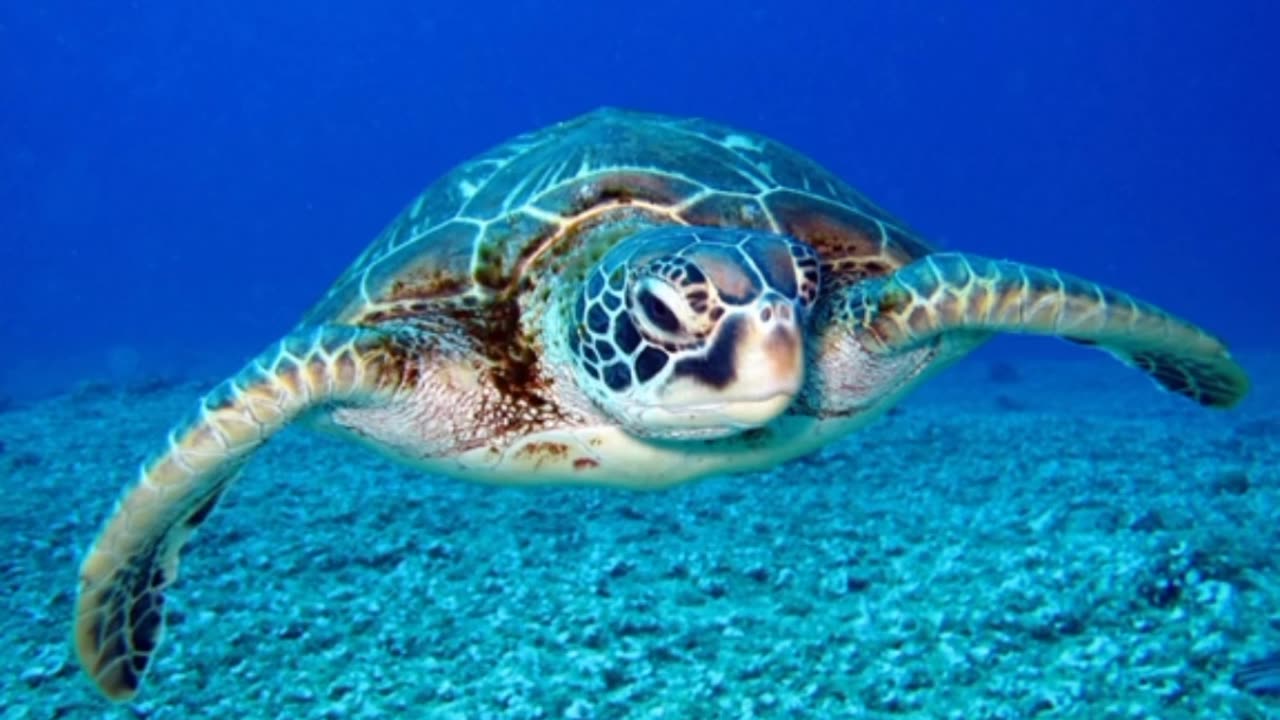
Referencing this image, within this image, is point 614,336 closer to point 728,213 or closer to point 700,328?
point 700,328

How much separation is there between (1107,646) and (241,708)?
3458mm

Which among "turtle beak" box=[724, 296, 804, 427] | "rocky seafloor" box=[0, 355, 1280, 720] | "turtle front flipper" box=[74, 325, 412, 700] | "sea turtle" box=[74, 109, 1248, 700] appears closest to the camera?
"turtle beak" box=[724, 296, 804, 427]

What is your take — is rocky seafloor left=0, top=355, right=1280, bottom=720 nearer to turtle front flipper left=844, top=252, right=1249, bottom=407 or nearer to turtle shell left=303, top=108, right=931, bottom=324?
turtle front flipper left=844, top=252, right=1249, bottom=407

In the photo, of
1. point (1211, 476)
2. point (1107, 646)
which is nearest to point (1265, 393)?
point (1211, 476)

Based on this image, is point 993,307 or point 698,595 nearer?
point 993,307

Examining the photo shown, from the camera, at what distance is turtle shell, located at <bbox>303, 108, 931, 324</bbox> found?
142 inches

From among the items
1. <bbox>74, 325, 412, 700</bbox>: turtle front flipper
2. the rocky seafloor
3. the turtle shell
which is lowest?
the rocky seafloor

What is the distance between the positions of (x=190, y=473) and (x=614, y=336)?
62.7 inches

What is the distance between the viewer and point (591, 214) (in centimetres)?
362

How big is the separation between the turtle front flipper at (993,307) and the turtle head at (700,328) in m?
0.47

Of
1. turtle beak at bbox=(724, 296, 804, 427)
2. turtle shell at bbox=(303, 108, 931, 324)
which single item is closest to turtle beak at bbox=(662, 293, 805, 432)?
turtle beak at bbox=(724, 296, 804, 427)

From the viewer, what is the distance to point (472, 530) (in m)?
5.50

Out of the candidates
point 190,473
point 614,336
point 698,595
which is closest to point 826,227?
point 614,336

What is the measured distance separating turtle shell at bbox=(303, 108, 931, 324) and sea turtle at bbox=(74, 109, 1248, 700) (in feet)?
0.04
